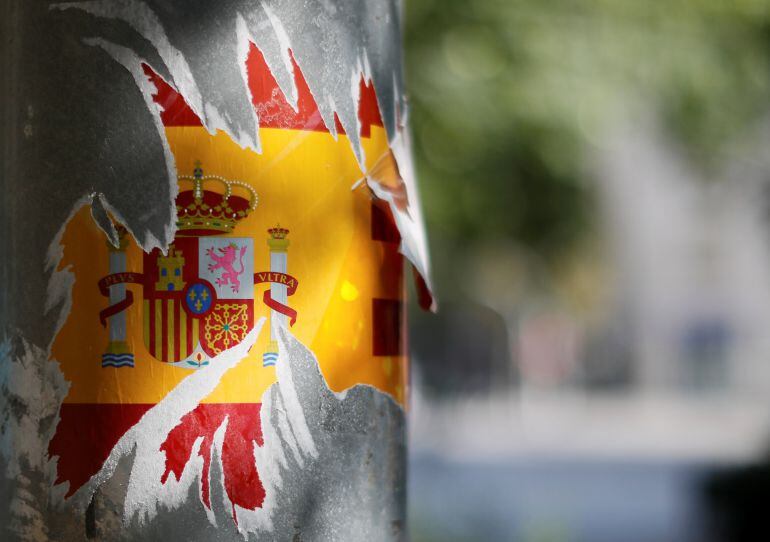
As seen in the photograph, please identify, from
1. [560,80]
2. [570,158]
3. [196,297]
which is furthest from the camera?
[570,158]

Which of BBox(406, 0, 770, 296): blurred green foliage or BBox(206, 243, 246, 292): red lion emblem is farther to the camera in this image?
BBox(406, 0, 770, 296): blurred green foliage

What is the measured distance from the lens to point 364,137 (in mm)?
1943

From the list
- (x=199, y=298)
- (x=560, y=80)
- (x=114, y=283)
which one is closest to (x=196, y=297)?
(x=199, y=298)

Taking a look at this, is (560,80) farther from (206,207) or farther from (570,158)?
(206,207)

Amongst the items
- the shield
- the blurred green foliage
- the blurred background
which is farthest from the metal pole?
the blurred green foliage

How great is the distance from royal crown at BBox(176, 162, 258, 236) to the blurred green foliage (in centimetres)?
718

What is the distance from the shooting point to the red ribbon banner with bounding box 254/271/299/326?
1813 mm

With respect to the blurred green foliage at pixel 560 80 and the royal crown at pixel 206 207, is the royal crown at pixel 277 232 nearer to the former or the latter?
the royal crown at pixel 206 207

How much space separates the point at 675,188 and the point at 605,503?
2117 cm

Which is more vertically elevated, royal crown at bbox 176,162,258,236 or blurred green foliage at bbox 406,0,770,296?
blurred green foliage at bbox 406,0,770,296

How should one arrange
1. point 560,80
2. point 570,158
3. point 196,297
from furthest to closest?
point 570,158 → point 560,80 → point 196,297

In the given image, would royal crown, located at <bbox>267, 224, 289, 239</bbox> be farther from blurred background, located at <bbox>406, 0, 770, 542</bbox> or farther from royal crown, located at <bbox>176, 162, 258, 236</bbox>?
blurred background, located at <bbox>406, 0, 770, 542</bbox>

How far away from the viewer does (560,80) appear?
9.18 m

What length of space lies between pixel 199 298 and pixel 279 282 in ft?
0.38
